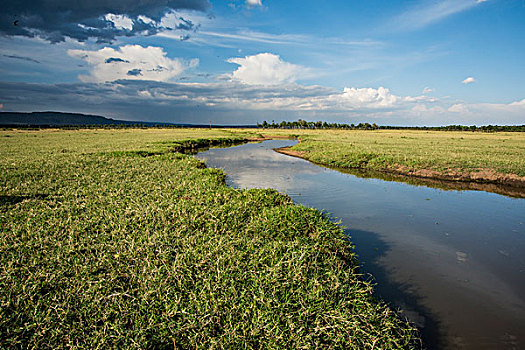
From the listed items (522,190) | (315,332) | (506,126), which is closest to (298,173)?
(522,190)

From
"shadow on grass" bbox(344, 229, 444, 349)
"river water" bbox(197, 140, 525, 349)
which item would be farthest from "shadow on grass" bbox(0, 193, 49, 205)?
"shadow on grass" bbox(344, 229, 444, 349)

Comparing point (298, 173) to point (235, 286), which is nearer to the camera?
point (235, 286)

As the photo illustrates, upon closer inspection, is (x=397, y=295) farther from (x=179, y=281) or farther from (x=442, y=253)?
(x=179, y=281)

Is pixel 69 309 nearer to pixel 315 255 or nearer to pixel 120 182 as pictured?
pixel 315 255

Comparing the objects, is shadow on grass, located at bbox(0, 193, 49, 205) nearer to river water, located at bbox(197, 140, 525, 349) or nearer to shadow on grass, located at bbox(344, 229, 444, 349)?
river water, located at bbox(197, 140, 525, 349)

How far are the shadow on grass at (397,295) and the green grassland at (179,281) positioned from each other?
1.65ft

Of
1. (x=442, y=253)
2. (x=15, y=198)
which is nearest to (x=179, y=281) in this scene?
(x=442, y=253)

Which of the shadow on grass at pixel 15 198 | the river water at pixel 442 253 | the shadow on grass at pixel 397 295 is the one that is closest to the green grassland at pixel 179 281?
the shadow on grass at pixel 15 198

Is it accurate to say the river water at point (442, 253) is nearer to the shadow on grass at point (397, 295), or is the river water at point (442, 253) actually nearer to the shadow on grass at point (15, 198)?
the shadow on grass at point (397, 295)

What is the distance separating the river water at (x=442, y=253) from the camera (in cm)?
677

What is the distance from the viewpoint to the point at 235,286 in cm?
552

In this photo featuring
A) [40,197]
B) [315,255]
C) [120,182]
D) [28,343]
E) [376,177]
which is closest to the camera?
[28,343]

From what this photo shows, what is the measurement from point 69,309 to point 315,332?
4.31 metres

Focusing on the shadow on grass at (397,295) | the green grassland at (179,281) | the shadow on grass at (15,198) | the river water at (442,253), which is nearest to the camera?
the green grassland at (179,281)
